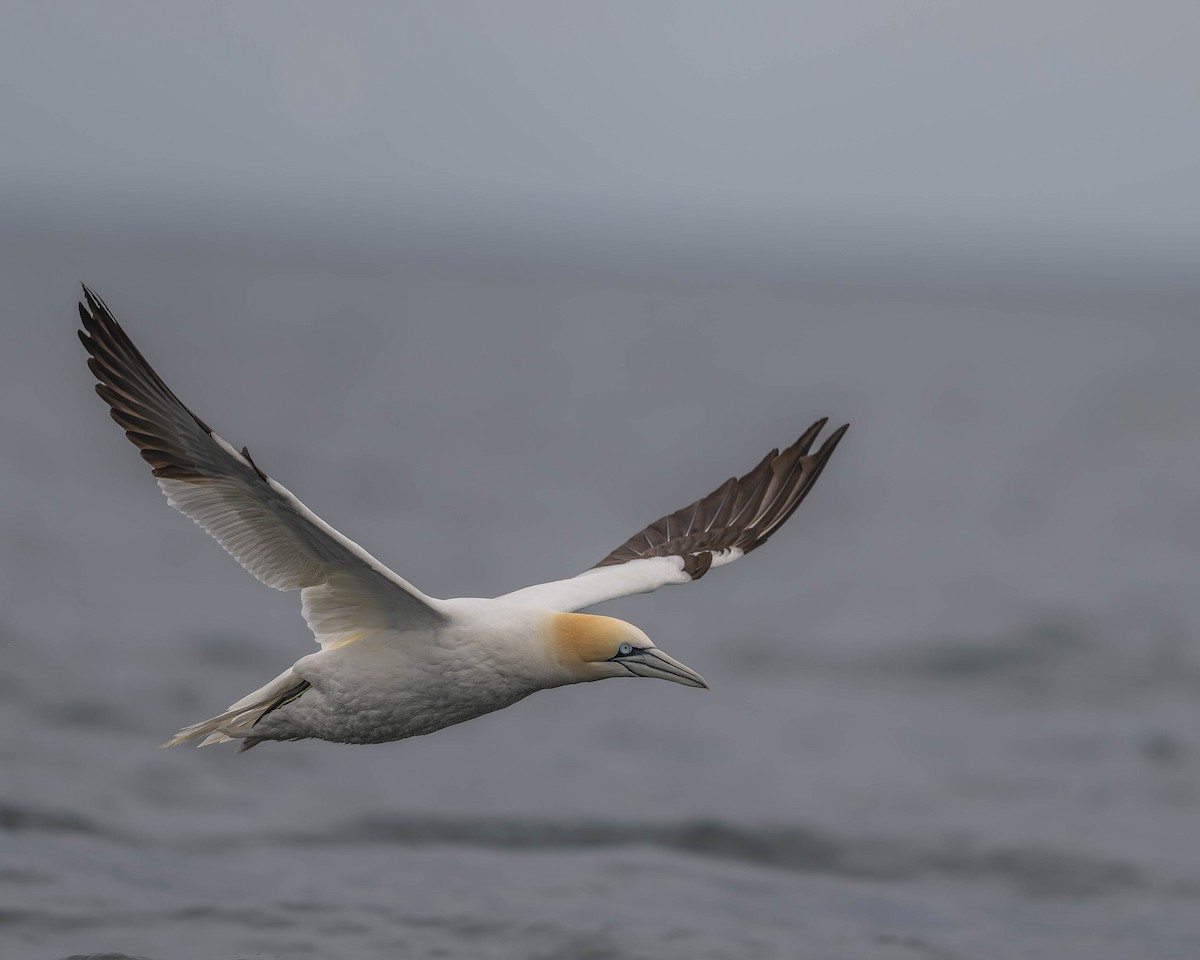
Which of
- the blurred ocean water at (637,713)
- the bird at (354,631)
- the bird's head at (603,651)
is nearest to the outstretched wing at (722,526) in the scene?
the bird at (354,631)

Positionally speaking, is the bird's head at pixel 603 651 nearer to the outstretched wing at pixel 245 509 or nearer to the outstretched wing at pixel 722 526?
the outstretched wing at pixel 245 509

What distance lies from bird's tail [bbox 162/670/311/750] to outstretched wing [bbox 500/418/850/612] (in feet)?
6.55

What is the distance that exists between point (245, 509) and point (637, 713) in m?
12.5

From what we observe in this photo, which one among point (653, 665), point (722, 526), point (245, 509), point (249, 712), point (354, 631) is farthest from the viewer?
point (722, 526)

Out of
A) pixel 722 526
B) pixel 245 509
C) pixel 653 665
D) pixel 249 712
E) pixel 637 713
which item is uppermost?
pixel 637 713

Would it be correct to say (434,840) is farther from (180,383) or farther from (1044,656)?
(180,383)

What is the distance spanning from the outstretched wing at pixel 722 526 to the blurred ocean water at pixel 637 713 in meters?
4.10

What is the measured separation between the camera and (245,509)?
8672 mm

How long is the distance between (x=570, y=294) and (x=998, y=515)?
249ft

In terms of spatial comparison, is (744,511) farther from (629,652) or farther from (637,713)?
(637,713)

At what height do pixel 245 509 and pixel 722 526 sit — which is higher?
pixel 722 526

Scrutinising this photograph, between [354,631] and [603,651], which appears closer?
[603,651]

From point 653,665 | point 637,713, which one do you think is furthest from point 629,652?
point 637,713

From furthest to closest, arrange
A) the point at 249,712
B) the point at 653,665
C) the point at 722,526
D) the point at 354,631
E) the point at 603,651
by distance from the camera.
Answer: the point at 722,526, the point at 249,712, the point at 354,631, the point at 653,665, the point at 603,651
